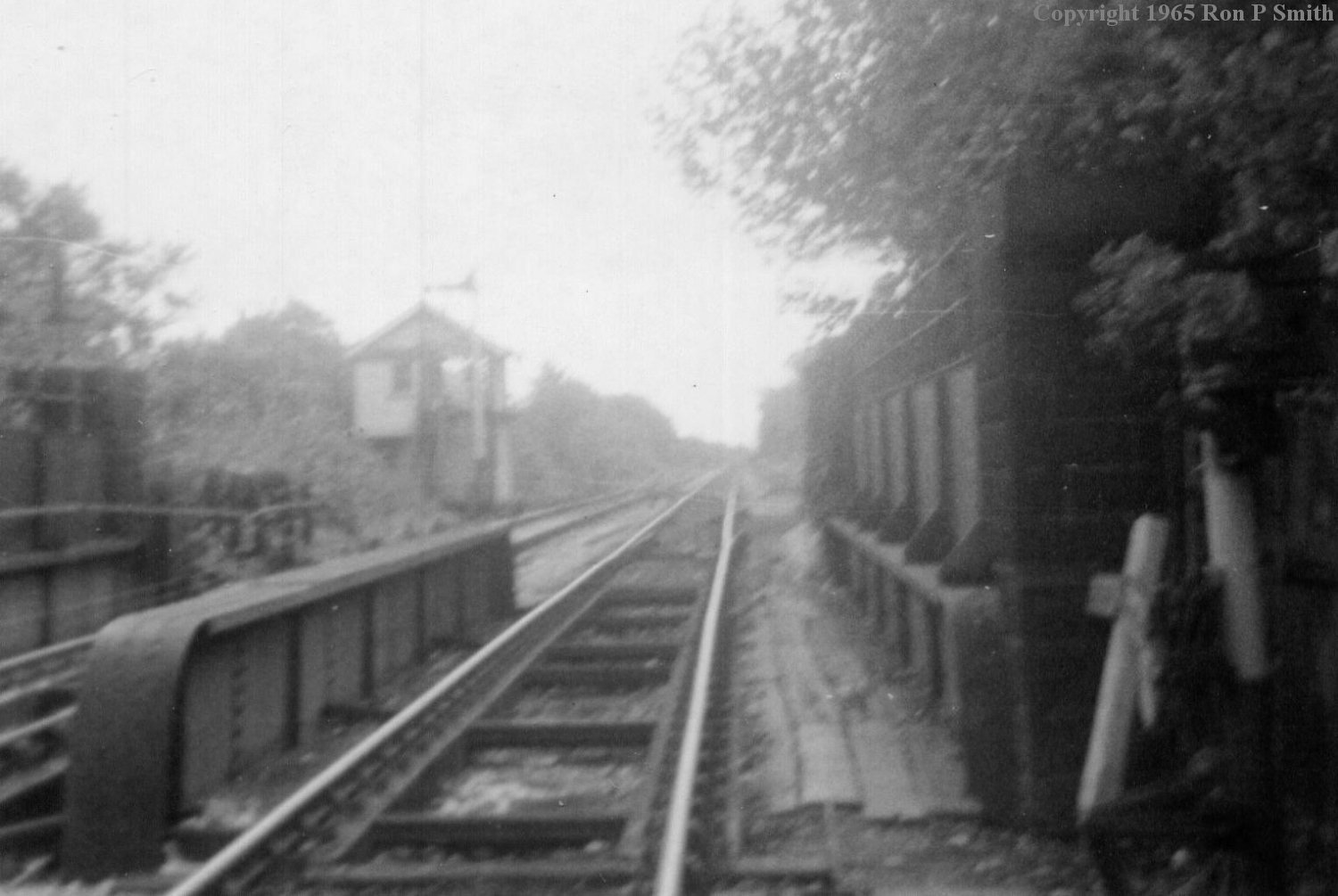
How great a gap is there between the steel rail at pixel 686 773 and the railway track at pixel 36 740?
8.69ft

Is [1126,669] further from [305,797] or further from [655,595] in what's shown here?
[655,595]

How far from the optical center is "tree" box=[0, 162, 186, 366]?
17.9 meters

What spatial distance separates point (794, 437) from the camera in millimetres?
41281

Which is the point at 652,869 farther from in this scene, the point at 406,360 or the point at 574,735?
the point at 406,360

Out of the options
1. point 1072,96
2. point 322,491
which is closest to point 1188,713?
point 1072,96

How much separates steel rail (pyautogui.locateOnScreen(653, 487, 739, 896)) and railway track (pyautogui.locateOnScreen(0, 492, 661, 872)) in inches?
104

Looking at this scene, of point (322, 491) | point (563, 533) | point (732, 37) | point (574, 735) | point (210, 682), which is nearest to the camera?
point (210, 682)

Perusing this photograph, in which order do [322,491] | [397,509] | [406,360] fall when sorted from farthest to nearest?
1. [406,360]
2. [397,509]
3. [322,491]

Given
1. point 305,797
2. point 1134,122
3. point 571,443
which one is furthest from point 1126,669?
point 571,443

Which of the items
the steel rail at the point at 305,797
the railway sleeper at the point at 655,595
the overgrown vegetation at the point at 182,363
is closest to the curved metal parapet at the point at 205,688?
the steel rail at the point at 305,797

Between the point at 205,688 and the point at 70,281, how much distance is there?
17862mm

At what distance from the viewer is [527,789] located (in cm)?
679

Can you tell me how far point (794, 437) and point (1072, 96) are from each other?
36.1 m

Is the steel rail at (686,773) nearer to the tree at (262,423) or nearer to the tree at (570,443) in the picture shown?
the tree at (262,423)
